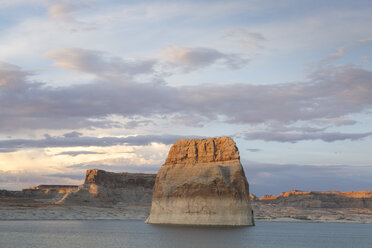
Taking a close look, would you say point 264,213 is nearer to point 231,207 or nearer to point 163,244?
point 231,207

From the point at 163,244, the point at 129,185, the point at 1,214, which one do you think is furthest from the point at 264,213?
the point at 163,244

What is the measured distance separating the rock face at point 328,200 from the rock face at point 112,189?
65.3m

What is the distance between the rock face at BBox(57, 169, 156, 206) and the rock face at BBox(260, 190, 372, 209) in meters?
65.3

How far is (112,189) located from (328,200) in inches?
3633

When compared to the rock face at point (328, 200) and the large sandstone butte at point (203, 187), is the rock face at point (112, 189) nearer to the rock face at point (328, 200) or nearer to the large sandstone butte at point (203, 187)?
the large sandstone butte at point (203, 187)

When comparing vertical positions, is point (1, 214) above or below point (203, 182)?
below

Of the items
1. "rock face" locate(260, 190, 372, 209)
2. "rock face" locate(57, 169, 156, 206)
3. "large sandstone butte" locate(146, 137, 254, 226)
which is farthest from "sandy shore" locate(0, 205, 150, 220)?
"rock face" locate(260, 190, 372, 209)

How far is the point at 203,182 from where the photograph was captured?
5722cm

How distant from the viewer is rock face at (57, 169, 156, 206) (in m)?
124

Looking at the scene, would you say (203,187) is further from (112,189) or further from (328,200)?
(328,200)

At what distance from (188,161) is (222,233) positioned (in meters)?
14.6

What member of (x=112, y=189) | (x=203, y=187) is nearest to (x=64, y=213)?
(x=112, y=189)

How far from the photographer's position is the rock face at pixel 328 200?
18306cm

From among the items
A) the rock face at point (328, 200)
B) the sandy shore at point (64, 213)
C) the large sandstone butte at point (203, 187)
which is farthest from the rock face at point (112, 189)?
the rock face at point (328, 200)
